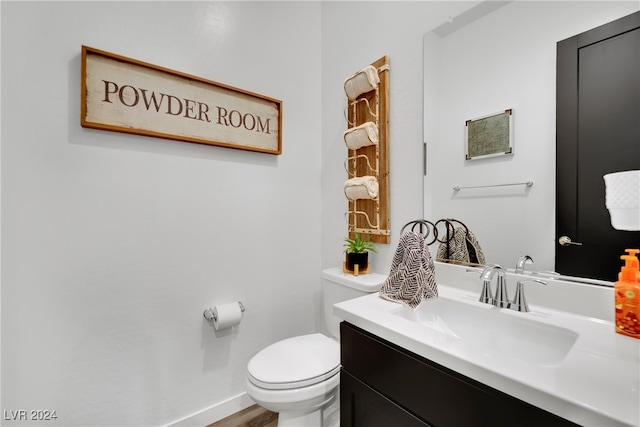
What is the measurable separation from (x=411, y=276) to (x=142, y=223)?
1233 mm

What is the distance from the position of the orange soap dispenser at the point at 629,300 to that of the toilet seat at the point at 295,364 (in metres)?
0.93

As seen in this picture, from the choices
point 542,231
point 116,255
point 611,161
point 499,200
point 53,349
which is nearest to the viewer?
point 611,161

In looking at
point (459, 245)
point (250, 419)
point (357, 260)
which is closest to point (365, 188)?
point (357, 260)

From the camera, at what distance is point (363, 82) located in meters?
1.46

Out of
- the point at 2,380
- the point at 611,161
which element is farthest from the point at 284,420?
the point at 611,161

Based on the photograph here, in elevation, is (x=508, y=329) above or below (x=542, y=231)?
below

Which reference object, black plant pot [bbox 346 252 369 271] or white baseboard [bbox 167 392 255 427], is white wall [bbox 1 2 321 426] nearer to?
white baseboard [bbox 167 392 255 427]

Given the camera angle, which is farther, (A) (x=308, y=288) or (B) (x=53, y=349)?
(A) (x=308, y=288)

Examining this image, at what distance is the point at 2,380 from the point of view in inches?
41.3

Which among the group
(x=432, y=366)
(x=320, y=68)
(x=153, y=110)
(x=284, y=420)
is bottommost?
(x=284, y=420)

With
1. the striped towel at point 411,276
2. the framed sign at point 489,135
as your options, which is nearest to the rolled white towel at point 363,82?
the framed sign at point 489,135

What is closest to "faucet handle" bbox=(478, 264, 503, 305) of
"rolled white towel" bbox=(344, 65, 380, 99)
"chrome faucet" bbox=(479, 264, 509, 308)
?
"chrome faucet" bbox=(479, 264, 509, 308)

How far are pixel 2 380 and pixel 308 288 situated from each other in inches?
55.1

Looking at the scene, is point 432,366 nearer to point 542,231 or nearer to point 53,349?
point 542,231
